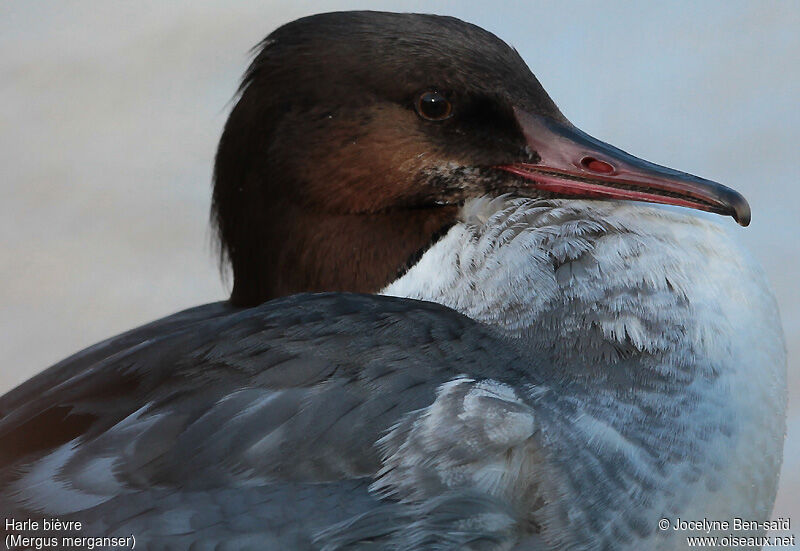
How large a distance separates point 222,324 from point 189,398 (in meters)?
0.16

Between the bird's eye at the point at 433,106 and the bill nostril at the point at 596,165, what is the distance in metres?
0.24

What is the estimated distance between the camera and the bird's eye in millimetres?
1922

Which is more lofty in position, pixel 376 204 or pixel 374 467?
pixel 376 204

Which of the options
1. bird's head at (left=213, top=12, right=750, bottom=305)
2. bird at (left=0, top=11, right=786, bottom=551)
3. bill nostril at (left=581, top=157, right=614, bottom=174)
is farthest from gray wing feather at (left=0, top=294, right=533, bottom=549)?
bill nostril at (left=581, top=157, right=614, bottom=174)

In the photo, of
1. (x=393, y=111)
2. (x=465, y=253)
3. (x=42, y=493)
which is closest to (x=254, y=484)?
(x=42, y=493)

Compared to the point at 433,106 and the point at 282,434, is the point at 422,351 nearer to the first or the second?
the point at 282,434

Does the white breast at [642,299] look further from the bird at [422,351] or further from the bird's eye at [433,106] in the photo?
the bird's eye at [433,106]

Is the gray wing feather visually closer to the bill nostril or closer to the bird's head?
the bird's head

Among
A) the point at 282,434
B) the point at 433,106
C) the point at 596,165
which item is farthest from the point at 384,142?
the point at 282,434

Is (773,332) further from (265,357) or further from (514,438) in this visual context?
(265,357)

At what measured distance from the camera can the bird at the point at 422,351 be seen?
148 cm

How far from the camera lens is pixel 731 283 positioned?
178cm

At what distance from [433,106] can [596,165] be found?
0.96ft

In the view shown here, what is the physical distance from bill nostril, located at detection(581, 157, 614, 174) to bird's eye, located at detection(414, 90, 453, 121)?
24 cm
